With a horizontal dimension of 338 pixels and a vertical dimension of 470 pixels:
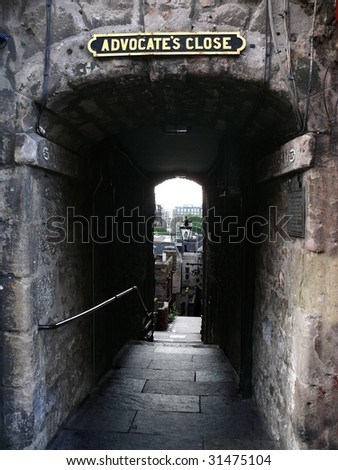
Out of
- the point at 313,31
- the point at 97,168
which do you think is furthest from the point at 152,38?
the point at 97,168

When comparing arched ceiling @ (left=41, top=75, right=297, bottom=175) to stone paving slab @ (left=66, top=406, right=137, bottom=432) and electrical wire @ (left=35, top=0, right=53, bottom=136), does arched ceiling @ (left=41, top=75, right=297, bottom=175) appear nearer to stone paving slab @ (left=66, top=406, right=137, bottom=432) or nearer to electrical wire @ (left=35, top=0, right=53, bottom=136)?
electrical wire @ (left=35, top=0, right=53, bottom=136)

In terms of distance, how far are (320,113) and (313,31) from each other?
514mm

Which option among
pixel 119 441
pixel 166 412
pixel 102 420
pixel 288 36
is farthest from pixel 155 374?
pixel 288 36

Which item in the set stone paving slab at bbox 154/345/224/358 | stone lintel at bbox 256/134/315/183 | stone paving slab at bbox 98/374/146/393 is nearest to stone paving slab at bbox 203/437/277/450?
stone paving slab at bbox 98/374/146/393

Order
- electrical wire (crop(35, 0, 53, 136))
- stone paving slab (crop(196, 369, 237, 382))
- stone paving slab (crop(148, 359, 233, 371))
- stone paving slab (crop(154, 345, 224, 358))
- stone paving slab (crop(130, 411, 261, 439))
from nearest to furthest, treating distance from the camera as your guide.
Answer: electrical wire (crop(35, 0, 53, 136)), stone paving slab (crop(130, 411, 261, 439)), stone paving slab (crop(196, 369, 237, 382)), stone paving slab (crop(148, 359, 233, 371)), stone paving slab (crop(154, 345, 224, 358))

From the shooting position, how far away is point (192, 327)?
16875 millimetres

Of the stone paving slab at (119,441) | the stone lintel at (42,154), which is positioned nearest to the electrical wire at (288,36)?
the stone lintel at (42,154)

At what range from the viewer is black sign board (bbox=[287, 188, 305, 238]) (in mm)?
2541

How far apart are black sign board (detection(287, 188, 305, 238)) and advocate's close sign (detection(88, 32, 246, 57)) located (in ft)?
3.25

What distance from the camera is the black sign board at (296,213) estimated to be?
2.54 meters

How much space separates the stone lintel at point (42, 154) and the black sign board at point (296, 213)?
1.72 m

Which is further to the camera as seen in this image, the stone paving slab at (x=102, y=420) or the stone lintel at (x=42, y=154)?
the stone paving slab at (x=102, y=420)

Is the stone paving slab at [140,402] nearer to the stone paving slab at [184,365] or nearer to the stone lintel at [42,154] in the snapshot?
the stone paving slab at [184,365]
